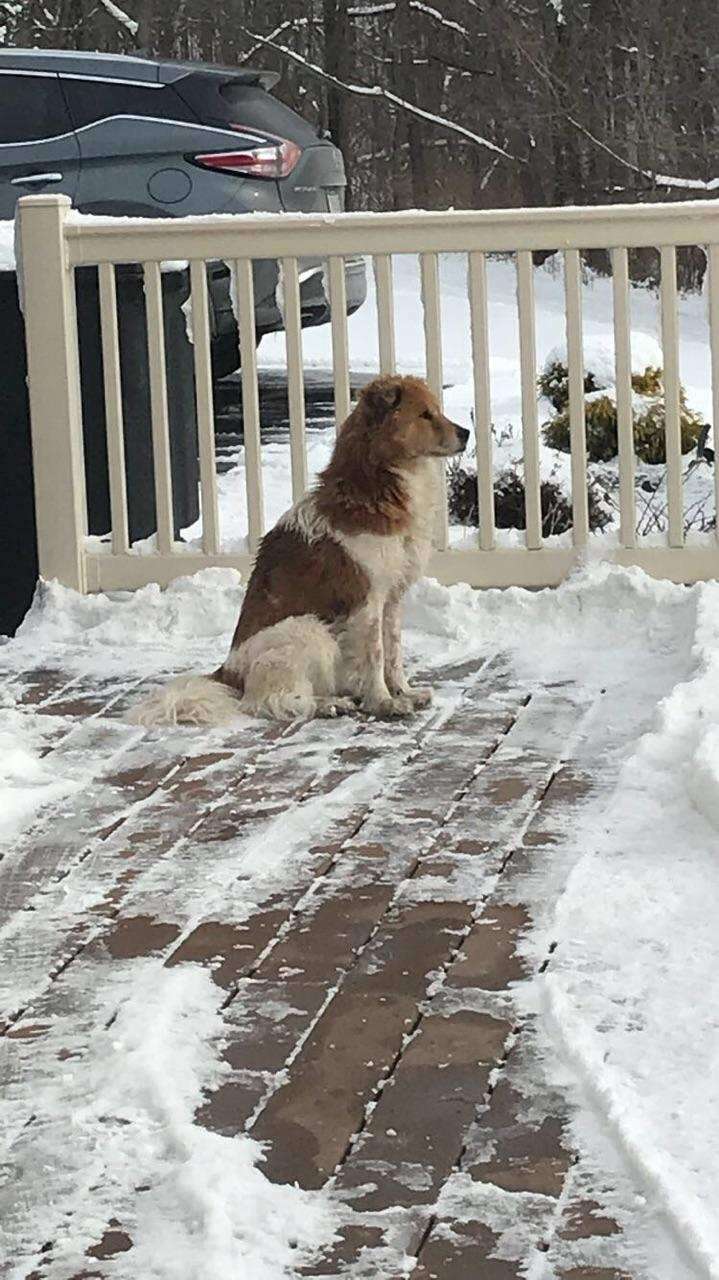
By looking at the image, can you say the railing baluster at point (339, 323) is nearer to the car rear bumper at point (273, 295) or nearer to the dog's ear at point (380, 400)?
the dog's ear at point (380, 400)

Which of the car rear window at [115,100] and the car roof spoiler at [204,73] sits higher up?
the car roof spoiler at [204,73]

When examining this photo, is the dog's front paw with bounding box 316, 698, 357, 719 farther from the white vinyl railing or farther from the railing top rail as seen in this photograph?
the railing top rail

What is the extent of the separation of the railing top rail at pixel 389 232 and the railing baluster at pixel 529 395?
0.35ft

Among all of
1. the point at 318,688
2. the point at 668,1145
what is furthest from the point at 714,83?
the point at 668,1145

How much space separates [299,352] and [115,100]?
455cm

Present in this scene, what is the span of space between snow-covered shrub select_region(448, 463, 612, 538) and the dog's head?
2695mm

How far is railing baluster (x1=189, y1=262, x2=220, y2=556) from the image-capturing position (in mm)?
6051

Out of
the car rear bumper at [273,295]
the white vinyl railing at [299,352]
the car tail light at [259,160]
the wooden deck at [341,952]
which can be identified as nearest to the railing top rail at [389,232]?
the white vinyl railing at [299,352]

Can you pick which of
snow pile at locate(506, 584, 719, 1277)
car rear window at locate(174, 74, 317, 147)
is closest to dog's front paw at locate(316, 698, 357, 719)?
snow pile at locate(506, 584, 719, 1277)

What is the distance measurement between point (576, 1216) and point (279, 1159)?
0.42 meters

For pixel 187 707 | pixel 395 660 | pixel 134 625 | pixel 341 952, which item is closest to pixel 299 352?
pixel 134 625

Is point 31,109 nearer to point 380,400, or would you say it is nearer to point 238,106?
point 238,106

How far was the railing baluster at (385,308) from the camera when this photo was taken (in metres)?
5.97

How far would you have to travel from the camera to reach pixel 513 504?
25.7 ft
